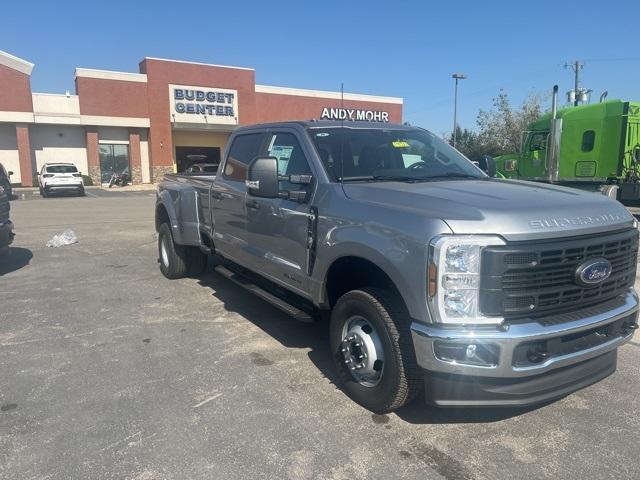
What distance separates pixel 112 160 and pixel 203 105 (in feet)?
24.1

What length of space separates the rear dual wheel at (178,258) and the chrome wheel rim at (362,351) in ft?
13.5

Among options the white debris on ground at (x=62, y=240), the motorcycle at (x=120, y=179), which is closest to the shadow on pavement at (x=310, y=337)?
the white debris on ground at (x=62, y=240)

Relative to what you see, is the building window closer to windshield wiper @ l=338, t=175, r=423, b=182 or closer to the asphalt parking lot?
the asphalt parking lot

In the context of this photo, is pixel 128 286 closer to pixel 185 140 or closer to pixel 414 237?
pixel 414 237

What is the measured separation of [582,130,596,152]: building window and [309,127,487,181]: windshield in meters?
11.6

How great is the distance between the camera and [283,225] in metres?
4.43

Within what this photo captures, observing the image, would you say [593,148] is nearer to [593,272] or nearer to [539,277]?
[593,272]

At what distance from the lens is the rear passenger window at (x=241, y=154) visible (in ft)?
17.7

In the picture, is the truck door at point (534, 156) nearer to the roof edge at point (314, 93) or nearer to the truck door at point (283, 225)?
the truck door at point (283, 225)

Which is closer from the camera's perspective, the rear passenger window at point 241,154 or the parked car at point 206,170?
the rear passenger window at point 241,154

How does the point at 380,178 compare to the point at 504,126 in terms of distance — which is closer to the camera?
the point at 380,178

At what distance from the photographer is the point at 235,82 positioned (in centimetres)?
3750

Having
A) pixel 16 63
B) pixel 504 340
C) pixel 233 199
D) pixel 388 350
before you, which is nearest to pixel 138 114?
pixel 16 63

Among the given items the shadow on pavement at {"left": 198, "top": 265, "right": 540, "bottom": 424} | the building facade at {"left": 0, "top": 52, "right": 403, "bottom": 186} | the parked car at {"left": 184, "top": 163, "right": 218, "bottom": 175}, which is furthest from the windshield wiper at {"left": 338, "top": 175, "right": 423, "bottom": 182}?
the building facade at {"left": 0, "top": 52, "right": 403, "bottom": 186}
